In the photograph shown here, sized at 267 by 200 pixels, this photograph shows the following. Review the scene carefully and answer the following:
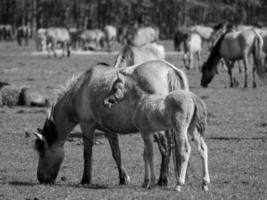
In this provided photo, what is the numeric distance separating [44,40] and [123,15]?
3379 centimetres

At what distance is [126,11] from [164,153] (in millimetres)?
74513

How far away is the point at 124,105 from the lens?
961 cm

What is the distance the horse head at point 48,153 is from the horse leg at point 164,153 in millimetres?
1512

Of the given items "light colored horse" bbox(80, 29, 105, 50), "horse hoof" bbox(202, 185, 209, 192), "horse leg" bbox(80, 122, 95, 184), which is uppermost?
"horse leg" bbox(80, 122, 95, 184)

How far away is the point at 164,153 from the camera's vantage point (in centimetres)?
959

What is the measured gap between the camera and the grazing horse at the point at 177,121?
8.58 meters

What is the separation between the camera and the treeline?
78.1m

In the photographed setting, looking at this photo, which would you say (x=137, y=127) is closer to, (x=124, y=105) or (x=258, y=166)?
(x=124, y=105)

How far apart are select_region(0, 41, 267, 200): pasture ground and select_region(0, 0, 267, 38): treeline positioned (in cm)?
5592

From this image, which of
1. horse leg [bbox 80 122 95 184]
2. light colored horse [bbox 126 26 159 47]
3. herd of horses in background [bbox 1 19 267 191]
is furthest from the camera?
light colored horse [bbox 126 26 159 47]

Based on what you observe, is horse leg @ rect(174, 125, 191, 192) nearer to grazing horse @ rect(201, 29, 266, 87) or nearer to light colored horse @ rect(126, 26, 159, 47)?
grazing horse @ rect(201, 29, 266, 87)

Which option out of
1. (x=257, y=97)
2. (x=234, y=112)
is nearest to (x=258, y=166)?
(x=234, y=112)

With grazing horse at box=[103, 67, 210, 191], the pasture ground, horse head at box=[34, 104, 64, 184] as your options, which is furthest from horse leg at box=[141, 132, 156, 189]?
horse head at box=[34, 104, 64, 184]

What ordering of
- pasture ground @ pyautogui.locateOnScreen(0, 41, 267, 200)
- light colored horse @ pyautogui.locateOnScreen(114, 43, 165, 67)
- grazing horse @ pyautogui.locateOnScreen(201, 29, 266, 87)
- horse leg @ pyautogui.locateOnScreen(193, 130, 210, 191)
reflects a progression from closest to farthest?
horse leg @ pyautogui.locateOnScreen(193, 130, 210, 191)
pasture ground @ pyautogui.locateOnScreen(0, 41, 267, 200)
light colored horse @ pyautogui.locateOnScreen(114, 43, 165, 67)
grazing horse @ pyautogui.locateOnScreen(201, 29, 266, 87)
